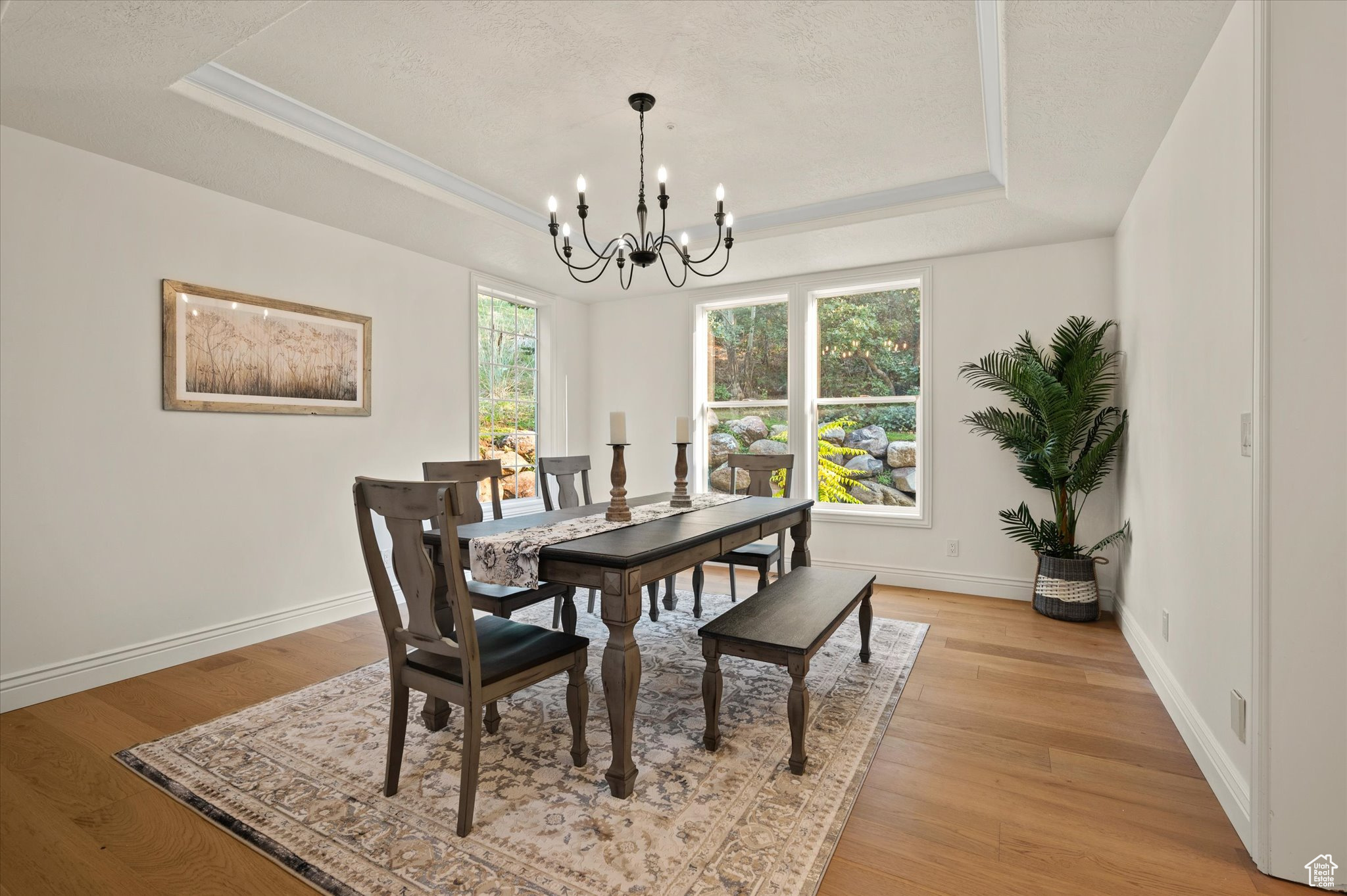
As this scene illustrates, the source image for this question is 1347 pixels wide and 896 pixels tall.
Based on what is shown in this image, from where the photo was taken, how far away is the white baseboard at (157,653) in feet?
8.70

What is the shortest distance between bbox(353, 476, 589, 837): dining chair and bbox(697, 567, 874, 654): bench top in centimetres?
58

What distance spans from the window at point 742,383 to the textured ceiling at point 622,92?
167 cm

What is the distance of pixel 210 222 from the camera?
327 cm

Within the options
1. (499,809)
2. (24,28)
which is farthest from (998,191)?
(24,28)

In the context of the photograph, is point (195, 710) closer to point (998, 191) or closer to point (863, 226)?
point (863, 226)

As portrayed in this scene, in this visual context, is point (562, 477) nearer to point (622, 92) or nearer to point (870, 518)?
point (622, 92)

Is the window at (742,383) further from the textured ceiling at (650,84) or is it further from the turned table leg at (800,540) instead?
the textured ceiling at (650,84)

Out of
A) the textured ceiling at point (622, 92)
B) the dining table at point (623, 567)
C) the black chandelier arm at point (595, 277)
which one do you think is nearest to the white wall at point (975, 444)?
the textured ceiling at point (622, 92)

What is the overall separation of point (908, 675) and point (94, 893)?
2936 millimetres

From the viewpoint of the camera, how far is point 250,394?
345cm

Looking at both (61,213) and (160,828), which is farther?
(61,213)

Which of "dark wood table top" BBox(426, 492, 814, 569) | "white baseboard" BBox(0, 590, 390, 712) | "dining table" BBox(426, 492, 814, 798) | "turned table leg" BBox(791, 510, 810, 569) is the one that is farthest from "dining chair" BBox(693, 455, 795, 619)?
"white baseboard" BBox(0, 590, 390, 712)

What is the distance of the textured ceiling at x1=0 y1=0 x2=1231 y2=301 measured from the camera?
208 cm

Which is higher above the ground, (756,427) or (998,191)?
(998,191)
